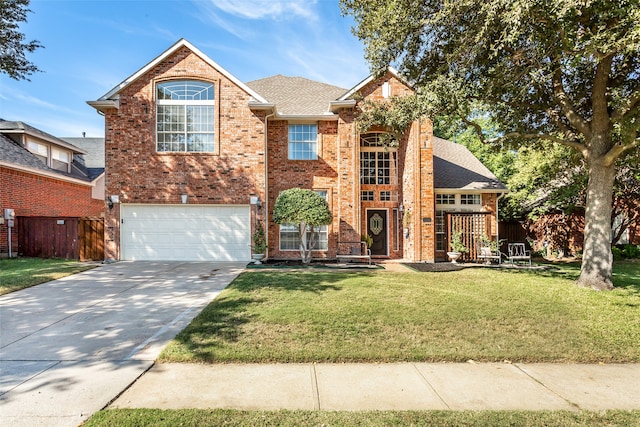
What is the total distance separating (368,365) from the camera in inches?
175

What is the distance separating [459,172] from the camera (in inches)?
628

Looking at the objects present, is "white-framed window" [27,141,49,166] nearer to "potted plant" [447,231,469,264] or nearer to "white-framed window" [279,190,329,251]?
"white-framed window" [279,190,329,251]

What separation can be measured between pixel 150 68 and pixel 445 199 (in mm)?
13779

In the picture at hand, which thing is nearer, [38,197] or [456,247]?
[456,247]

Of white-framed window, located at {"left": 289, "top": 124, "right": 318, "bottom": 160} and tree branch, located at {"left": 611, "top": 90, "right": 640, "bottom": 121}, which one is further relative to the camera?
white-framed window, located at {"left": 289, "top": 124, "right": 318, "bottom": 160}

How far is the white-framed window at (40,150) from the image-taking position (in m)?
16.2

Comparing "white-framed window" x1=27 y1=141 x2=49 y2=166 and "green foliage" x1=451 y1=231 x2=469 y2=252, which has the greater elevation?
"white-framed window" x1=27 y1=141 x2=49 y2=166

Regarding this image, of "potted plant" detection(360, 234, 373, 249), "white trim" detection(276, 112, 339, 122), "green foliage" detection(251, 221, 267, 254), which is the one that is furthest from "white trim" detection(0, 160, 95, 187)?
"potted plant" detection(360, 234, 373, 249)

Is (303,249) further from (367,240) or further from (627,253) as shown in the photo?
(627,253)

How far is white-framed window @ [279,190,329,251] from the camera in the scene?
14062 mm

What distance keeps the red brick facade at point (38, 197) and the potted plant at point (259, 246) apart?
10.2 metres

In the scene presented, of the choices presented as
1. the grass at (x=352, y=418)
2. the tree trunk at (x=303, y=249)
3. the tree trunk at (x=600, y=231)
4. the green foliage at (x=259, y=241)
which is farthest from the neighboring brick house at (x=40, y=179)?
the tree trunk at (x=600, y=231)

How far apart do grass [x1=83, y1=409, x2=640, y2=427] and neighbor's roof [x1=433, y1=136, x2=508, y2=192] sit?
40.0 ft

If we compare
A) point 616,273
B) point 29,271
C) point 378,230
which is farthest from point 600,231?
point 29,271
